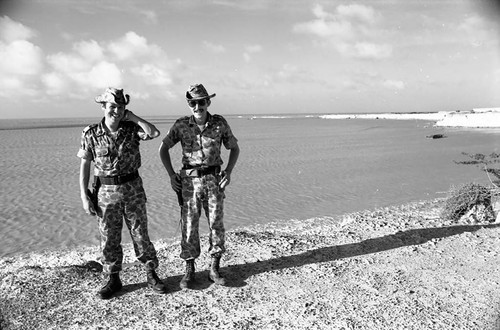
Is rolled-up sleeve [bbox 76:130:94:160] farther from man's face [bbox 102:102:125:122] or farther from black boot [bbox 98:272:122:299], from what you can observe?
black boot [bbox 98:272:122:299]

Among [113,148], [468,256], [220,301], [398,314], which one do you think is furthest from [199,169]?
[468,256]

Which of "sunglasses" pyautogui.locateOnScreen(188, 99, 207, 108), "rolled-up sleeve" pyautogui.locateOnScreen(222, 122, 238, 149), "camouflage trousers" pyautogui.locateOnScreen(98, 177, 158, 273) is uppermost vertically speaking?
"sunglasses" pyautogui.locateOnScreen(188, 99, 207, 108)

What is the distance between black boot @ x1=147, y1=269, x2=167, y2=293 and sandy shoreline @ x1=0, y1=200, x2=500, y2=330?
8cm

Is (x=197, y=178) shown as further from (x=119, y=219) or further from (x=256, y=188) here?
(x=256, y=188)

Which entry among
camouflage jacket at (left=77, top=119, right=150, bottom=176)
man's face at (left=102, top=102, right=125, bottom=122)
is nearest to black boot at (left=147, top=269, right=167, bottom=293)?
camouflage jacket at (left=77, top=119, right=150, bottom=176)

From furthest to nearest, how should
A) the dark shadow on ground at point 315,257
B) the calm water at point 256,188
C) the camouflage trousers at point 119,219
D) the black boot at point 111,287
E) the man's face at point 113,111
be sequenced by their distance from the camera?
the calm water at point 256,188, the dark shadow on ground at point 315,257, the black boot at point 111,287, the camouflage trousers at point 119,219, the man's face at point 113,111

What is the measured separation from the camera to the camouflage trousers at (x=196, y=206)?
4.17 m

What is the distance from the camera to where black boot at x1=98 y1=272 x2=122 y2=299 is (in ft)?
13.0

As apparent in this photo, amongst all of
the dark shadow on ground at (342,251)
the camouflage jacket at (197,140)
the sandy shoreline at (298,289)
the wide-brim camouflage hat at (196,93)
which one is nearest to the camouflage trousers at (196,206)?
the camouflage jacket at (197,140)

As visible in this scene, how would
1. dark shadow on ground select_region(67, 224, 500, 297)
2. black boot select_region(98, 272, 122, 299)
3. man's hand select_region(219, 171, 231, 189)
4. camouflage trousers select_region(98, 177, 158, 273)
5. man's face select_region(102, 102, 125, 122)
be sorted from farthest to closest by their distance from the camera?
1. dark shadow on ground select_region(67, 224, 500, 297)
2. man's hand select_region(219, 171, 231, 189)
3. black boot select_region(98, 272, 122, 299)
4. camouflage trousers select_region(98, 177, 158, 273)
5. man's face select_region(102, 102, 125, 122)

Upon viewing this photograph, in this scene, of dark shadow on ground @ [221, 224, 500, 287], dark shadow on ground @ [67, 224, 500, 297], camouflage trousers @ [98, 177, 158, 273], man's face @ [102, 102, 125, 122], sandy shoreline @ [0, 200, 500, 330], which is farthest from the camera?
dark shadow on ground @ [221, 224, 500, 287]

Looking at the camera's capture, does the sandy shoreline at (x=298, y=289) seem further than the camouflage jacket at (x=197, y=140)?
No

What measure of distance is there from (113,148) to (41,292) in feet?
5.94

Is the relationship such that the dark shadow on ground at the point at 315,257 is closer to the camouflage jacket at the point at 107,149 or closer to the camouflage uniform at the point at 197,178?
the camouflage uniform at the point at 197,178
